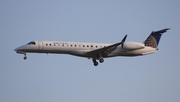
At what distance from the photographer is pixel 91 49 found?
37.2m

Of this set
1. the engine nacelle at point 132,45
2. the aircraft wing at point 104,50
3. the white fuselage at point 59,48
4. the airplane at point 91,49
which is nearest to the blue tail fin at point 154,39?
the airplane at point 91,49

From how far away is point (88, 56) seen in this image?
3722 cm

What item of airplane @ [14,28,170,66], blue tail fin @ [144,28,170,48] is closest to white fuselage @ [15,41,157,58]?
airplane @ [14,28,170,66]

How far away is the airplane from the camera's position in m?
36.0

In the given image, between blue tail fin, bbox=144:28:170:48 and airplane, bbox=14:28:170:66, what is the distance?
0.92 feet

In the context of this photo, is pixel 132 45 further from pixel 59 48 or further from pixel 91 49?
pixel 59 48

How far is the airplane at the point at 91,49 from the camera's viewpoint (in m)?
36.0

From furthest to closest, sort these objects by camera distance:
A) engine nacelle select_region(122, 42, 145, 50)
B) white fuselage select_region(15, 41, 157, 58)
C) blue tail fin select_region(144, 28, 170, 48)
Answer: blue tail fin select_region(144, 28, 170, 48) → engine nacelle select_region(122, 42, 145, 50) → white fuselage select_region(15, 41, 157, 58)

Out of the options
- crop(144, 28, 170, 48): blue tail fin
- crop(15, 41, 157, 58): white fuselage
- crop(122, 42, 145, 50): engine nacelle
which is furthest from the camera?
crop(144, 28, 170, 48): blue tail fin

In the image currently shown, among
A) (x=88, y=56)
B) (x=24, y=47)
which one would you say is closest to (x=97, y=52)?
(x=88, y=56)

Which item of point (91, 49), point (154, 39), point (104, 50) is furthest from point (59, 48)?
point (154, 39)

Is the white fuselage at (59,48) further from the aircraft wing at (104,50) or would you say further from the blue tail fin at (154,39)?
the blue tail fin at (154,39)

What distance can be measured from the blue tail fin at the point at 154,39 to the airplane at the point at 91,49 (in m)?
0.28

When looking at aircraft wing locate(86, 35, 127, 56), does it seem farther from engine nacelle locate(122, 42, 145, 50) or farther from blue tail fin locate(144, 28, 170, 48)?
blue tail fin locate(144, 28, 170, 48)
